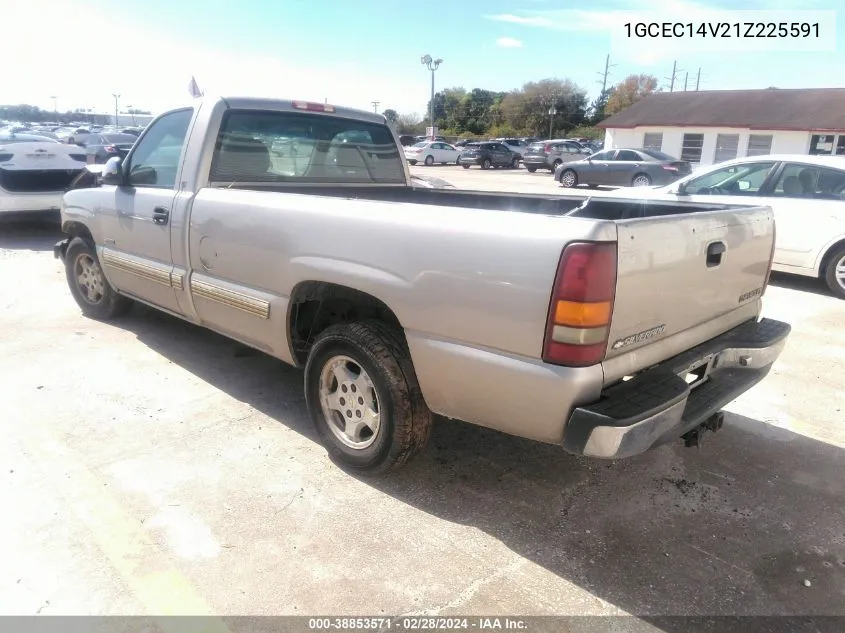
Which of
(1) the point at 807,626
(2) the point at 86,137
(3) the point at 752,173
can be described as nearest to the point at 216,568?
(1) the point at 807,626

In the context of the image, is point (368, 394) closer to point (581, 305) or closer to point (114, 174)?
point (581, 305)

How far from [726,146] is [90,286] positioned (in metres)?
32.3

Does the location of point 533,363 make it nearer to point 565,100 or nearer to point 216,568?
point 216,568

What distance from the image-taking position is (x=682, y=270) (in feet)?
8.79

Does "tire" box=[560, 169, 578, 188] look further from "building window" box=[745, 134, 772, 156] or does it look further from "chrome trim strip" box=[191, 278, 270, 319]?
"chrome trim strip" box=[191, 278, 270, 319]

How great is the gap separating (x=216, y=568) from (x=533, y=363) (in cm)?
157

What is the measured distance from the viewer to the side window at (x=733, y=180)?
25.5ft

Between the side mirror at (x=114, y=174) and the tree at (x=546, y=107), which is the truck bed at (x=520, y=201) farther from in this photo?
the tree at (x=546, y=107)

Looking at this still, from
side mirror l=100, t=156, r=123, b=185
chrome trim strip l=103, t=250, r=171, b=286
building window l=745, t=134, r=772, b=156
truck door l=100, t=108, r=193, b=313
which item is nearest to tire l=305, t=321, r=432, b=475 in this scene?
truck door l=100, t=108, r=193, b=313

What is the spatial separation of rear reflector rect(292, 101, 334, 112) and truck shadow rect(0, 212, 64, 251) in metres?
6.65

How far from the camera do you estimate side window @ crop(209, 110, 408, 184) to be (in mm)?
4180

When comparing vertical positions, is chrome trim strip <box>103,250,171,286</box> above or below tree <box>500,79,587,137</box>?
below

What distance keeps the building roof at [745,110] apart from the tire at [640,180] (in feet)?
41.7

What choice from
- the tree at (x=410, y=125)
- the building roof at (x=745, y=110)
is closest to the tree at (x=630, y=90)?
the tree at (x=410, y=125)
